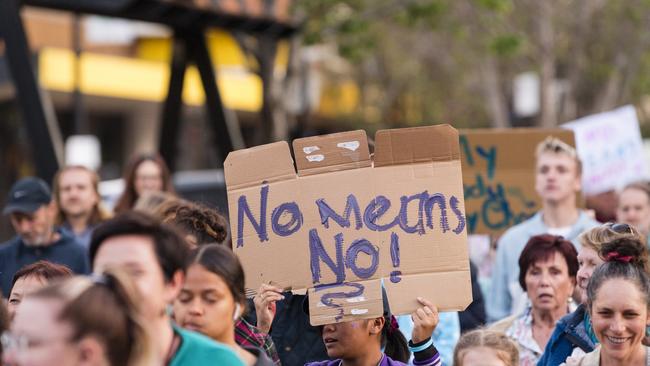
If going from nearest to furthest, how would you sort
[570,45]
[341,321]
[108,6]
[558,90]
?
[341,321], [108,6], [570,45], [558,90]

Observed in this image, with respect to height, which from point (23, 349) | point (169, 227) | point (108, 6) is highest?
point (108, 6)

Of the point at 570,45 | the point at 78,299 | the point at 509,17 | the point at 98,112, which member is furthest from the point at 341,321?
the point at 98,112

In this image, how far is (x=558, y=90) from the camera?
32781mm

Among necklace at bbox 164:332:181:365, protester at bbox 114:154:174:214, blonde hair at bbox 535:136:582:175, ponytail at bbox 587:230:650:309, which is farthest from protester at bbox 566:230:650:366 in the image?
protester at bbox 114:154:174:214

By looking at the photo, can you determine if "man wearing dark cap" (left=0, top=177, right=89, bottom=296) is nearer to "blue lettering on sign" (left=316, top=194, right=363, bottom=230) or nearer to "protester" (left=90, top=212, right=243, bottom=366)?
"blue lettering on sign" (left=316, top=194, right=363, bottom=230)

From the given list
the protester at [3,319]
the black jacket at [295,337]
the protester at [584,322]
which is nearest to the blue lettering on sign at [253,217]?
the black jacket at [295,337]

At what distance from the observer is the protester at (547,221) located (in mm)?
7891

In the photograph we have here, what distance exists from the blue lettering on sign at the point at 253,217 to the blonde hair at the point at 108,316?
6.14 feet

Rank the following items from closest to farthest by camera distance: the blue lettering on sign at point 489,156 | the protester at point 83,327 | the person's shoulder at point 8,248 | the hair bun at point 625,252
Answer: the protester at point 83,327 < the hair bun at point 625,252 < the person's shoulder at point 8,248 < the blue lettering on sign at point 489,156

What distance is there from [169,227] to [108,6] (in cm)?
784

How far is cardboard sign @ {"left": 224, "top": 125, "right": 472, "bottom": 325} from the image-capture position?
5.12 metres

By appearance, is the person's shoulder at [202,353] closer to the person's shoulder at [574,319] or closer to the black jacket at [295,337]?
the black jacket at [295,337]

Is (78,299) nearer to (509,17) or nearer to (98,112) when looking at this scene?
(509,17)

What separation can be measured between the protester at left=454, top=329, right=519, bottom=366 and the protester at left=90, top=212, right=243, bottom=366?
1786 millimetres
